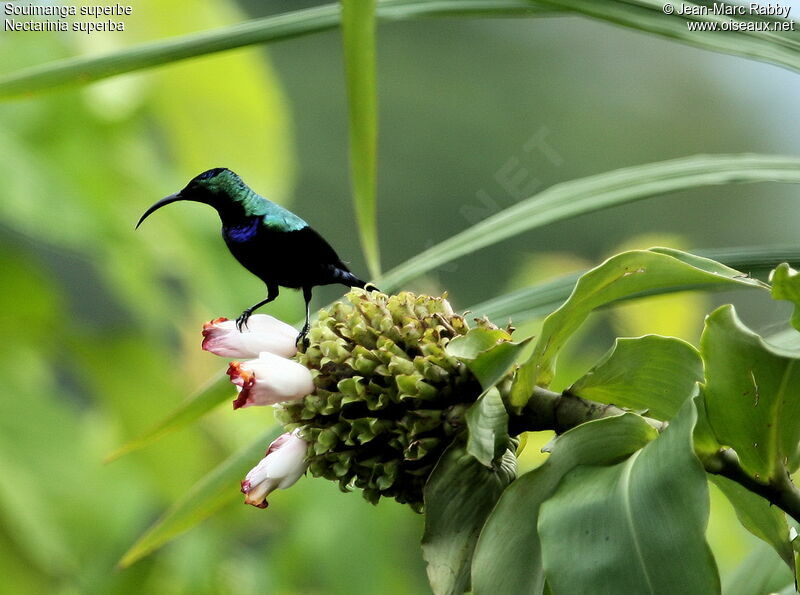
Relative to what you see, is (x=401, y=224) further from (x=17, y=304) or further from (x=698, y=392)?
(x=698, y=392)

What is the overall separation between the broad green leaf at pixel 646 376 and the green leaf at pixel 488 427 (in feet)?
0.10

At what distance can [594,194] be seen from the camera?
0.47 meters

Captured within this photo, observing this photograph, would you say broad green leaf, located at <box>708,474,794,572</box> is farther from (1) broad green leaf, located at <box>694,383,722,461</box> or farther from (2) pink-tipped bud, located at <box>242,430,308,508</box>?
(2) pink-tipped bud, located at <box>242,430,308,508</box>

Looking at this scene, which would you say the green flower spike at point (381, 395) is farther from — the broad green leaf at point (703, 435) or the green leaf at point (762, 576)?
the green leaf at point (762, 576)

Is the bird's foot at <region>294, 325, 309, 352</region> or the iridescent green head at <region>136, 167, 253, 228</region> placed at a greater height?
the iridescent green head at <region>136, 167, 253, 228</region>

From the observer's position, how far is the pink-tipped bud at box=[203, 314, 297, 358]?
0.31m

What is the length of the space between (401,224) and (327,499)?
1933mm

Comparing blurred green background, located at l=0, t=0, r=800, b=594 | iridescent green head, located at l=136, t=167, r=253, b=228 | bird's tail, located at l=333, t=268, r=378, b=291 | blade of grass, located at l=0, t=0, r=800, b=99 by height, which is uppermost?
blade of grass, located at l=0, t=0, r=800, b=99

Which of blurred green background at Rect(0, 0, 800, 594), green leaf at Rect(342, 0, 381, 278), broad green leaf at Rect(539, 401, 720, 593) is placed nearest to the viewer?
broad green leaf at Rect(539, 401, 720, 593)

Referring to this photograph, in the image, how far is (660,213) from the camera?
10.9ft

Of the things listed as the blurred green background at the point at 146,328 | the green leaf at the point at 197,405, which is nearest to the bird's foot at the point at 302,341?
the green leaf at the point at 197,405

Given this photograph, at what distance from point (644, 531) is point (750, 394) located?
60 mm

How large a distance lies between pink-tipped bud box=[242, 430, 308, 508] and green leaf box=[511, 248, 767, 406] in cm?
8

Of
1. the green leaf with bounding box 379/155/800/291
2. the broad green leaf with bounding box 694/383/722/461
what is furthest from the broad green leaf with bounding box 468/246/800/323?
the broad green leaf with bounding box 694/383/722/461
